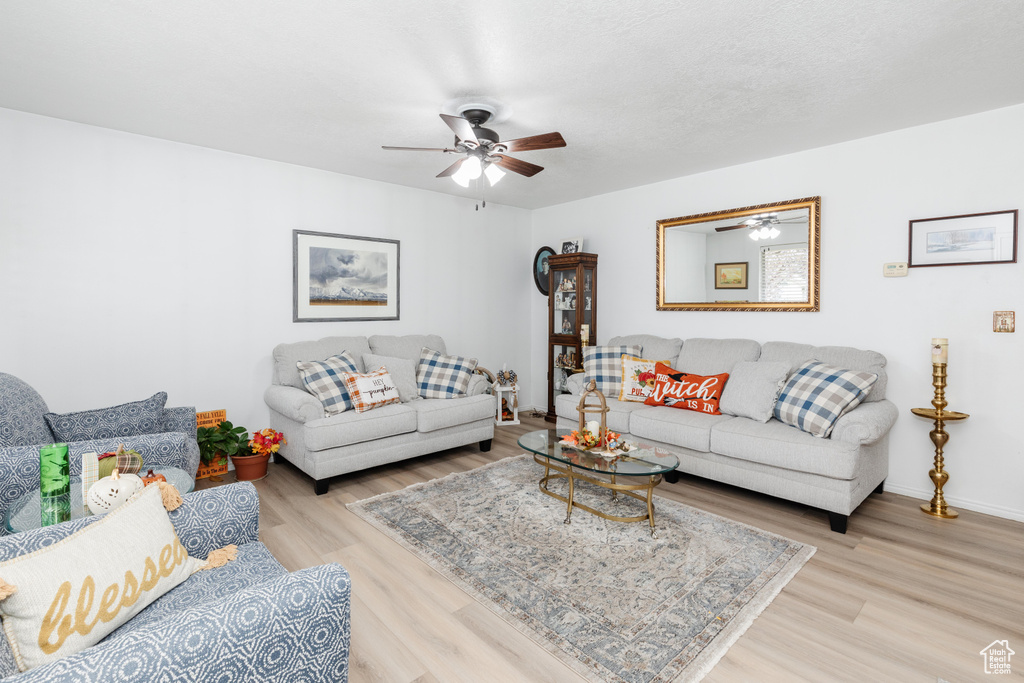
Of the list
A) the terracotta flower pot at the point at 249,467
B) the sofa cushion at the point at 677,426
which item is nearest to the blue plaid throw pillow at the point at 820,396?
the sofa cushion at the point at 677,426

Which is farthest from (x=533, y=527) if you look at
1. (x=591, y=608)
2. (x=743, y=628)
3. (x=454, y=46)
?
(x=454, y=46)

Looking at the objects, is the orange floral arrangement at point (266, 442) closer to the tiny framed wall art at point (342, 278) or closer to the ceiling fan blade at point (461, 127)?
the tiny framed wall art at point (342, 278)

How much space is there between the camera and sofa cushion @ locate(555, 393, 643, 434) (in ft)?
12.8

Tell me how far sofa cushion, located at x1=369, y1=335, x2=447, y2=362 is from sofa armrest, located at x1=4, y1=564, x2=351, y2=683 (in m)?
3.54

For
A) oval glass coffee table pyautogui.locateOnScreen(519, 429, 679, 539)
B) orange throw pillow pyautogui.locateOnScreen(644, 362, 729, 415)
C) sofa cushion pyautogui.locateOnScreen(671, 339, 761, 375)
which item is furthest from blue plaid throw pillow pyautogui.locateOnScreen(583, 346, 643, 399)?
oval glass coffee table pyautogui.locateOnScreen(519, 429, 679, 539)

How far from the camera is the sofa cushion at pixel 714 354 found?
4031 mm

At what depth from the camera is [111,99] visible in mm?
2902

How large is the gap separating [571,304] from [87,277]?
13.8 feet

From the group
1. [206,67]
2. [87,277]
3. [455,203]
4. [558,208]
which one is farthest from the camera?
[558,208]

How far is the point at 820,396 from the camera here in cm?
317

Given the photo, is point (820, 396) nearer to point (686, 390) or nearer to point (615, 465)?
point (686, 390)

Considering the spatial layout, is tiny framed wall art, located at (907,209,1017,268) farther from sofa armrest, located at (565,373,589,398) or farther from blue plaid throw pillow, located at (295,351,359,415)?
blue plaid throw pillow, located at (295,351,359,415)

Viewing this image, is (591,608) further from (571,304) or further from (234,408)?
(571,304)

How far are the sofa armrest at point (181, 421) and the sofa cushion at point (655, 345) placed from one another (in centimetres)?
355
